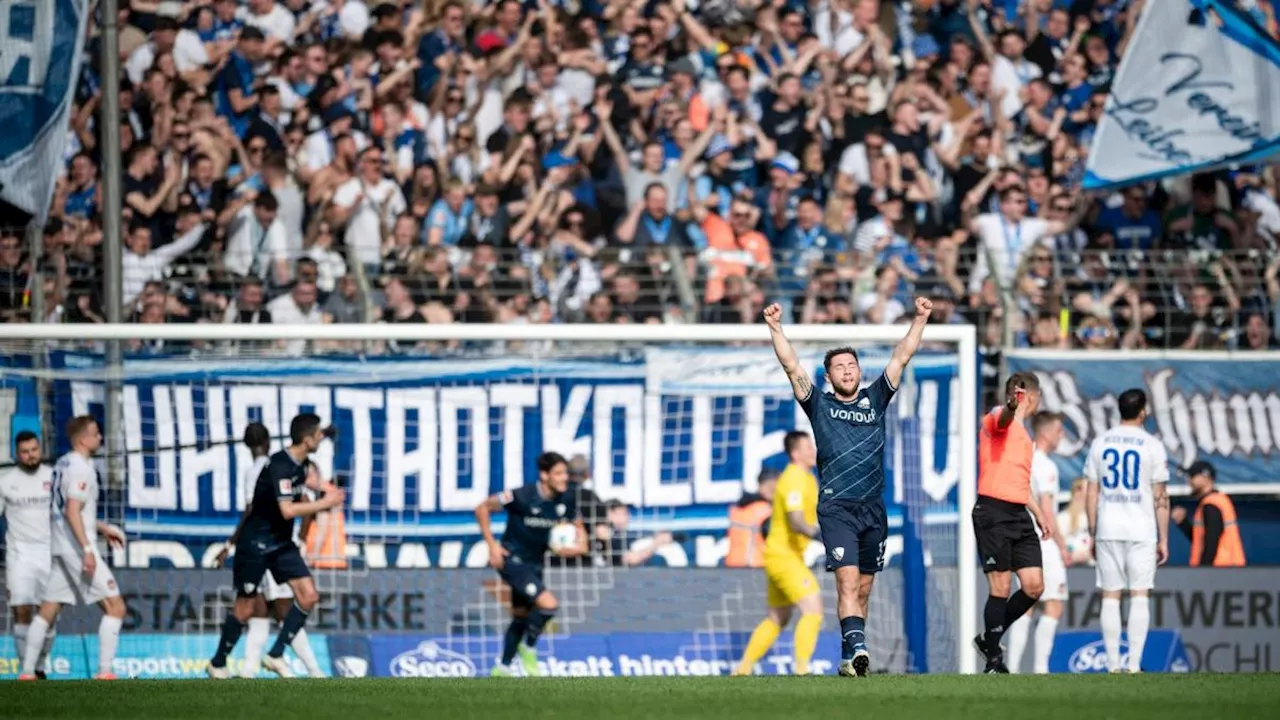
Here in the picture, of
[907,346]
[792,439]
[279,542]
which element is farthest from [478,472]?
[907,346]

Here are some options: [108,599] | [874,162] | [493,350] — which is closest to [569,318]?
[493,350]

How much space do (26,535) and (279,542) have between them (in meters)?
1.91

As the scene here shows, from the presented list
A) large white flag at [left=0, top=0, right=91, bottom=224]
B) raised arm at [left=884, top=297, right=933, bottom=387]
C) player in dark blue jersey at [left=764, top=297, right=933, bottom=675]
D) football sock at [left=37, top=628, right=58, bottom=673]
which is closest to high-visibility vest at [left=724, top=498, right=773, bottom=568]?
player in dark blue jersey at [left=764, top=297, right=933, bottom=675]

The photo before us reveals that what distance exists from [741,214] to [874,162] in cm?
143

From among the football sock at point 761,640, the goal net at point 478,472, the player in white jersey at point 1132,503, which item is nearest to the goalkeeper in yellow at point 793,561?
the football sock at point 761,640

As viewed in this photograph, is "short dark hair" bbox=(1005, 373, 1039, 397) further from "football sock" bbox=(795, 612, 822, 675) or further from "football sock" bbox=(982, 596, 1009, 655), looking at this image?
"football sock" bbox=(795, 612, 822, 675)

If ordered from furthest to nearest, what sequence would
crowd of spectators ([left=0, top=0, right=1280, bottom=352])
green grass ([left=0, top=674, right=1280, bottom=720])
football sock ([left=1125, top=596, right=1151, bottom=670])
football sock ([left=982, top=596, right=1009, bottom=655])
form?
crowd of spectators ([left=0, top=0, right=1280, bottom=352])
football sock ([left=1125, top=596, right=1151, bottom=670])
football sock ([left=982, top=596, right=1009, bottom=655])
green grass ([left=0, top=674, right=1280, bottom=720])

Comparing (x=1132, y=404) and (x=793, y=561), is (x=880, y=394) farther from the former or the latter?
(x=793, y=561)

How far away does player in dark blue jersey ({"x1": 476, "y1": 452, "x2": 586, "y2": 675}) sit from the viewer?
14266 millimetres

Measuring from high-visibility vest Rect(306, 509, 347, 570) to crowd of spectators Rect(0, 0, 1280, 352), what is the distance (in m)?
1.63

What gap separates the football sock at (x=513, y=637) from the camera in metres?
14.2

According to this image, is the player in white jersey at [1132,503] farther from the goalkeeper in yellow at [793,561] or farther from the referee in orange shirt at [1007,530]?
the goalkeeper in yellow at [793,561]

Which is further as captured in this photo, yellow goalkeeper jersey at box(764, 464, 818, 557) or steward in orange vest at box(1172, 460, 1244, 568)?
steward in orange vest at box(1172, 460, 1244, 568)

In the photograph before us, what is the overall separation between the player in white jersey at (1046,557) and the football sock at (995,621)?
2.19 m
